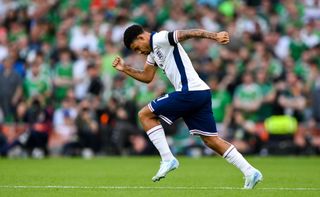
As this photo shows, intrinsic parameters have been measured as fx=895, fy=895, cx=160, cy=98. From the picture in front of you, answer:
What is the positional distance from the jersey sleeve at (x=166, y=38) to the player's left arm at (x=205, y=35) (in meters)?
0.07

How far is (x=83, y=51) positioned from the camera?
25.6 metres

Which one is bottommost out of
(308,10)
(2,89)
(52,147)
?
(52,147)

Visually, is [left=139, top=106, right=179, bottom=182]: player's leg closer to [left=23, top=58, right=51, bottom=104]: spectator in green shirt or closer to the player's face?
the player's face

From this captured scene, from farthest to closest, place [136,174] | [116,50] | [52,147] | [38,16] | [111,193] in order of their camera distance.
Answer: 1. [38,16]
2. [116,50]
3. [52,147]
4. [136,174]
5. [111,193]

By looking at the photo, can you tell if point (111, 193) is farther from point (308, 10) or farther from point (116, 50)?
point (308, 10)

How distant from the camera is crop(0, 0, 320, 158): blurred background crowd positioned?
23891 millimetres

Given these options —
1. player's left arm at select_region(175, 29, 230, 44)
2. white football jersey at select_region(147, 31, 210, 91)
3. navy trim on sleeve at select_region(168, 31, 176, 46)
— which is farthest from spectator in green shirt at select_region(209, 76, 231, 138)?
player's left arm at select_region(175, 29, 230, 44)

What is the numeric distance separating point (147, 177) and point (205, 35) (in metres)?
4.48

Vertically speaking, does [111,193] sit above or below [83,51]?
below

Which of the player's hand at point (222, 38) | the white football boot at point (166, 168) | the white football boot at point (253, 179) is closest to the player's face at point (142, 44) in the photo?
the player's hand at point (222, 38)

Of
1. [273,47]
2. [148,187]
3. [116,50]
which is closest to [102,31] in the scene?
[116,50]

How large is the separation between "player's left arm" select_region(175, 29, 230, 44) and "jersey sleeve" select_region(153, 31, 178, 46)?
0.07m

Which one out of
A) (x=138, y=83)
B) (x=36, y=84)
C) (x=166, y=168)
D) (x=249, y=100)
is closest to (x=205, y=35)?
Answer: (x=166, y=168)

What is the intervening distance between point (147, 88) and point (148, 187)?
445 inches
